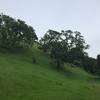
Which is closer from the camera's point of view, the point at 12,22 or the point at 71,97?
the point at 71,97

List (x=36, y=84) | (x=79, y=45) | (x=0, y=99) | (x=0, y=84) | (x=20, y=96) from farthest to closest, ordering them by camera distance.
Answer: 1. (x=79, y=45)
2. (x=36, y=84)
3. (x=0, y=84)
4. (x=20, y=96)
5. (x=0, y=99)

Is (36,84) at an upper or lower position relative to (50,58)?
lower

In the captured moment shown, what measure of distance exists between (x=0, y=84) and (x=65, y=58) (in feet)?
154

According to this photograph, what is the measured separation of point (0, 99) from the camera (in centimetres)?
4297

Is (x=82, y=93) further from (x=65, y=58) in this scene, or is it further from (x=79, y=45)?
(x=79, y=45)

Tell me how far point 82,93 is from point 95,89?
486cm

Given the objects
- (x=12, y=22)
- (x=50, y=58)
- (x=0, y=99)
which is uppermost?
(x=12, y=22)

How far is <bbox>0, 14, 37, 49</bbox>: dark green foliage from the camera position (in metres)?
98.6

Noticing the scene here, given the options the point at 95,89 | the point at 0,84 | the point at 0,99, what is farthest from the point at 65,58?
the point at 0,99

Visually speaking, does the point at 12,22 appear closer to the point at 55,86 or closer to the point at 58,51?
the point at 58,51

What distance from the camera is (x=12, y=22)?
101 meters

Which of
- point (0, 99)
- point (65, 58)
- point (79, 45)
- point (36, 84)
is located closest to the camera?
point (0, 99)

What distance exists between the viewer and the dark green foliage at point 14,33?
9856 cm

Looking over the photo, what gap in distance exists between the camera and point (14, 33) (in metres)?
100
